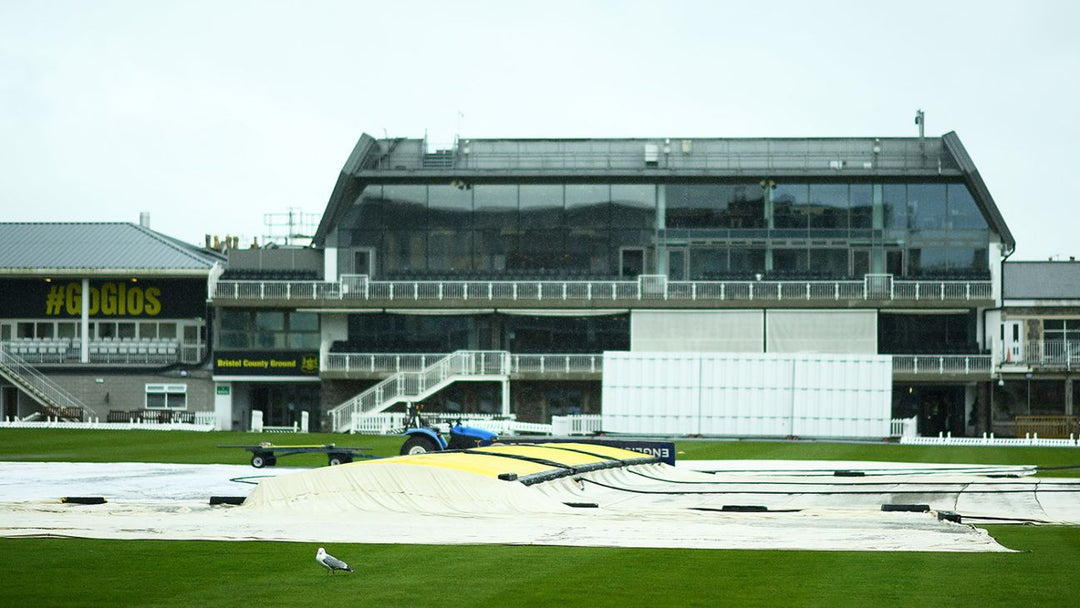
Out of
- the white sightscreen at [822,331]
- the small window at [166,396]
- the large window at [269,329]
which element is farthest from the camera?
the large window at [269,329]

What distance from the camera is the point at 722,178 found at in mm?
61125

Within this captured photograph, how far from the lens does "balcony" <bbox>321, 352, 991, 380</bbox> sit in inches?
2277

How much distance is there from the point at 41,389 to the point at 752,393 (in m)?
31.5

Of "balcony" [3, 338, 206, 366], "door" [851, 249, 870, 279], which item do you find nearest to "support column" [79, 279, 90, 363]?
"balcony" [3, 338, 206, 366]

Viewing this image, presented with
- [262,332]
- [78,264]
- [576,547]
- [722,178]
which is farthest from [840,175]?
[576,547]

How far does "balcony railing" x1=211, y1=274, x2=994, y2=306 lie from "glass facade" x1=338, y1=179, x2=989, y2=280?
1207mm

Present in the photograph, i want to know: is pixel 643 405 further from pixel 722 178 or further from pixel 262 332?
pixel 262 332

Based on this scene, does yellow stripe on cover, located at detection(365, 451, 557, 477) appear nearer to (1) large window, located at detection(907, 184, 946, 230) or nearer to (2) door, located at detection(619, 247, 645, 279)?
(2) door, located at detection(619, 247, 645, 279)

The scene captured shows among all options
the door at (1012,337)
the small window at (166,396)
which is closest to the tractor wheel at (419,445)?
the small window at (166,396)

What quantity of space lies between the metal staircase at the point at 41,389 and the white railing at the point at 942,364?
35541 millimetres

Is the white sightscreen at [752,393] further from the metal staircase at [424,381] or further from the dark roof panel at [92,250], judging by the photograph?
the dark roof panel at [92,250]

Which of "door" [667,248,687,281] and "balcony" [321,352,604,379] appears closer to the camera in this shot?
"balcony" [321,352,604,379]

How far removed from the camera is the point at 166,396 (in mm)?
62344

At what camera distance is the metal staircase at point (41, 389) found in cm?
6031
